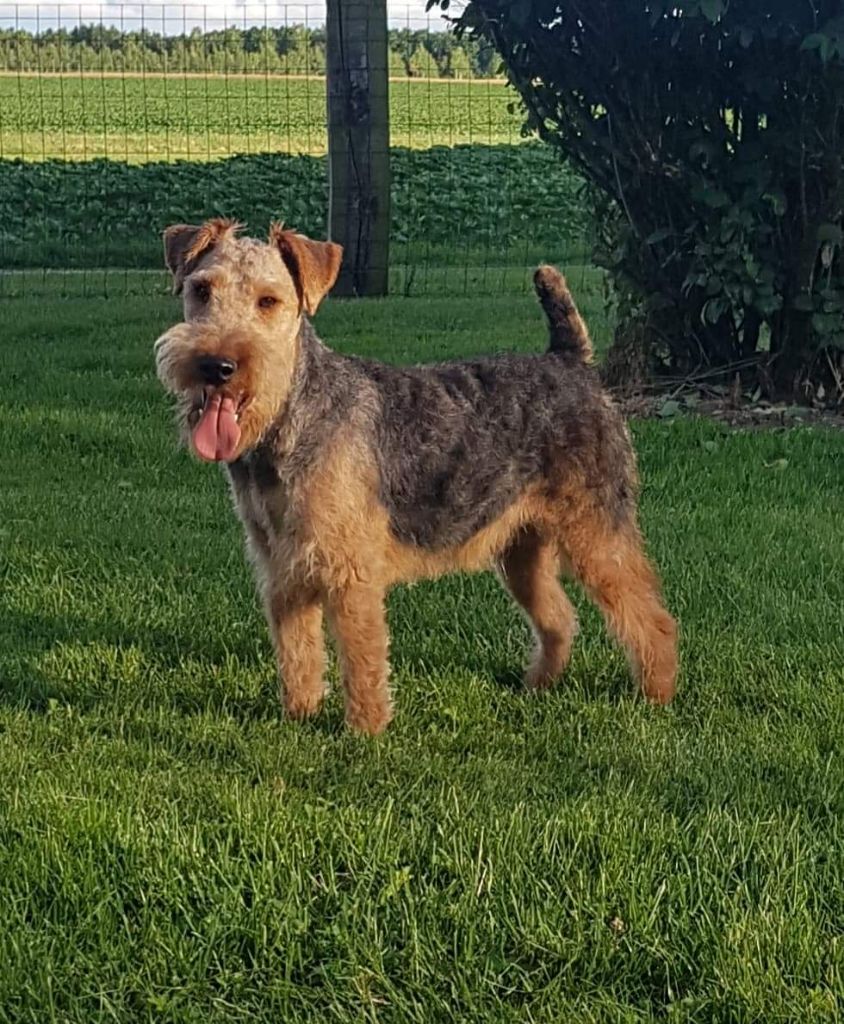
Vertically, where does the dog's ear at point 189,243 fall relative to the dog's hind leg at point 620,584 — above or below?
above

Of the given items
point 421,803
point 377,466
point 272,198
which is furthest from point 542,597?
point 272,198

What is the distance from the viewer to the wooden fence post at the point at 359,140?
44.2 feet

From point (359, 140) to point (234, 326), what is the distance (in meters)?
10.5

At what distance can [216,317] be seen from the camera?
404 cm

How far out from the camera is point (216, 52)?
74.4 feet

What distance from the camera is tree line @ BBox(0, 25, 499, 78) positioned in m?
19.7

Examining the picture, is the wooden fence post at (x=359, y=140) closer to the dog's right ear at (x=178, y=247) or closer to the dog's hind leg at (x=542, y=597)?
the dog's right ear at (x=178, y=247)

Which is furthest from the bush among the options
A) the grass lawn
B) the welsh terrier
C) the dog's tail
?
the welsh terrier

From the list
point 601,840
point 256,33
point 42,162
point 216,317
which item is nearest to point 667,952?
A: point 601,840

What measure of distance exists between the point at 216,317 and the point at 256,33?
17305mm

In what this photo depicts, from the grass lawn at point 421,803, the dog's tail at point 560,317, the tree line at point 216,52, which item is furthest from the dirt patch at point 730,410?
the tree line at point 216,52

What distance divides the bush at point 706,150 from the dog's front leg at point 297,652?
459cm

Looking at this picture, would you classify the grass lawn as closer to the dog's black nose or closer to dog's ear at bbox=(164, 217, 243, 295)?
the dog's black nose

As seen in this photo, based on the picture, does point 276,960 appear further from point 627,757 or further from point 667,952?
point 627,757
